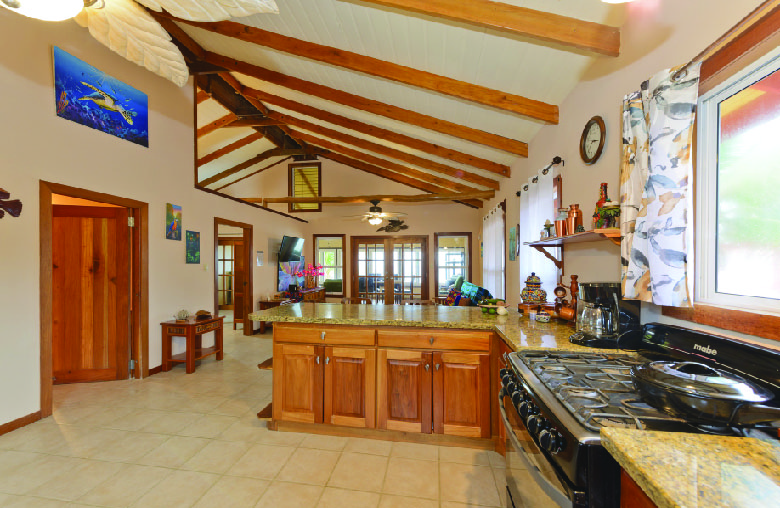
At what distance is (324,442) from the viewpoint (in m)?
2.33

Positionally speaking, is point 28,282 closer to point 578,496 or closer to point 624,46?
point 578,496

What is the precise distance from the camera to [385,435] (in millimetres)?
2346

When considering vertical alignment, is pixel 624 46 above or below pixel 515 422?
above

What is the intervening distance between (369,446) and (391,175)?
6.33 meters

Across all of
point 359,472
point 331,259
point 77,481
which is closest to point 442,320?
point 359,472

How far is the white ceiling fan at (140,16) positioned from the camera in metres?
1.43

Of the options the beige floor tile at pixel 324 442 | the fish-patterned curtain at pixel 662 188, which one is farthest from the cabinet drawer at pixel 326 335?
the fish-patterned curtain at pixel 662 188

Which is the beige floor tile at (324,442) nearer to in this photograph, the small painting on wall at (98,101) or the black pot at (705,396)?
the black pot at (705,396)

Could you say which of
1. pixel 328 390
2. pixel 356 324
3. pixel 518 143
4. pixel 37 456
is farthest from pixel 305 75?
pixel 37 456

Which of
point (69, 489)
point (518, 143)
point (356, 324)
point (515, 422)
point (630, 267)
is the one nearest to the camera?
point (515, 422)

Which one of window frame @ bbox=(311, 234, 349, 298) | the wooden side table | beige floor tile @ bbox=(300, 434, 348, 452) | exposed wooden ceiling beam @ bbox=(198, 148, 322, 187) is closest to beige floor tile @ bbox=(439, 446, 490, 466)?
beige floor tile @ bbox=(300, 434, 348, 452)

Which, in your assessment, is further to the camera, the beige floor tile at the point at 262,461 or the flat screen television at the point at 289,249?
the flat screen television at the point at 289,249

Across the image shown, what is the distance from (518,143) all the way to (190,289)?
449 cm

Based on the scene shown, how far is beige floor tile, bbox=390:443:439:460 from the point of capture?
2160 millimetres
